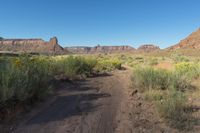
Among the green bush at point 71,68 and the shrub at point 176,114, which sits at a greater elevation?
the green bush at point 71,68

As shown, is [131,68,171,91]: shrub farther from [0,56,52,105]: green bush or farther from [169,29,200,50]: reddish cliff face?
[169,29,200,50]: reddish cliff face

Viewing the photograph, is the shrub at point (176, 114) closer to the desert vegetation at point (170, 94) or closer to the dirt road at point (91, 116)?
the desert vegetation at point (170, 94)

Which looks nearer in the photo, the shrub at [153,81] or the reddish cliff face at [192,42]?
the shrub at [153,81]

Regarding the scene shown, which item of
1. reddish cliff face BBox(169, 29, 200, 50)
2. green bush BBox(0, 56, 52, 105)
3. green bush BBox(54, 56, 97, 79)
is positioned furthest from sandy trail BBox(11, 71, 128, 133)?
reddish cliff face BBox(169, 29, 200, 50)

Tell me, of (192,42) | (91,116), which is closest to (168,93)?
(91,116)

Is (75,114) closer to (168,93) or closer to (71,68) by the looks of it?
(168,93)

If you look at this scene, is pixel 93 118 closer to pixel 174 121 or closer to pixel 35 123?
pixel 35 123

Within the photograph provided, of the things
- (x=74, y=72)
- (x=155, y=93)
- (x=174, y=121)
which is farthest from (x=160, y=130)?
(x=74, y=72)

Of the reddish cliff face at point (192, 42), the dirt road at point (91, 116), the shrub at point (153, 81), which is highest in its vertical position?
the reddish cliff face at point (192, 42)

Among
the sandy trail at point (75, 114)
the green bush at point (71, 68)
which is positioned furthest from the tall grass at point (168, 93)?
the green bush at point (71, 68)

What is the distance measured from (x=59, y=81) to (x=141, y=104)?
19.5 feet

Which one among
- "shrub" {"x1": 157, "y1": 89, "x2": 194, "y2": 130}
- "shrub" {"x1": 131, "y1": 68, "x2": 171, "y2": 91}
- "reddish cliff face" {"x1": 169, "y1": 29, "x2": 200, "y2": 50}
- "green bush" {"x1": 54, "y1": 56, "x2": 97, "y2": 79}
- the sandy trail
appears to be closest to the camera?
the sandy trail

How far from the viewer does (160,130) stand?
22.9 ft

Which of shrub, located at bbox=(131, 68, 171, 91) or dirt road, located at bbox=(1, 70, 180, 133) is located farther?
shrub, located at bbox=(131, 68, 171, 91)
